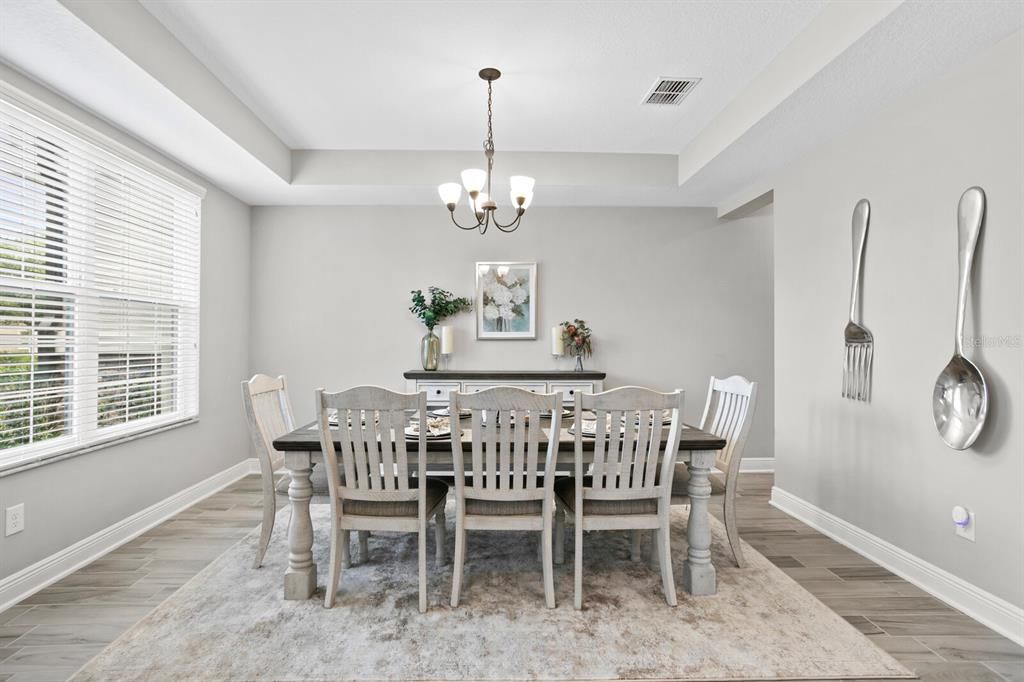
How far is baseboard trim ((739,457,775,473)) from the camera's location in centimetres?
500

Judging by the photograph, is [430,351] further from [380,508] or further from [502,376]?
[380,508]

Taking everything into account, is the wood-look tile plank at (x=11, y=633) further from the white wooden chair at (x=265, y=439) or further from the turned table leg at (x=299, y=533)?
the turned table leg at (x=299, y=533)

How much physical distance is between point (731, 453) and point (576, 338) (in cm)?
224

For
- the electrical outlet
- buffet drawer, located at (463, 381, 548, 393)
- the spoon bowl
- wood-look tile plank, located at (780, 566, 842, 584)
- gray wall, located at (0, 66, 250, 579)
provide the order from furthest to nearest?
buffet drawer, located at (463, 381, 548, 393) → wood-look tile plank, located at (780, 566, 842, 584) → gray wall, located at (0, 66, 250, 579) → the electrical outlet → the spoon bowl

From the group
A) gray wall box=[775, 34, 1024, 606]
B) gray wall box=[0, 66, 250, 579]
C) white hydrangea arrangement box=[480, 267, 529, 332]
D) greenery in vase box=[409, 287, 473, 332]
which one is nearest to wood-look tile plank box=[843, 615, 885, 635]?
gray wall box=[775, 34, 1024, 606]

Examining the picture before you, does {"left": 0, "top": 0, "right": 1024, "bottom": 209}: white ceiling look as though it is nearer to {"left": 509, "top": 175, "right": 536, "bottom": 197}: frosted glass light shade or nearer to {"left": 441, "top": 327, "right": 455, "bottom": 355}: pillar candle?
{"left": 509, "top": 175, "right": 536, "bottom": 197}: frosted glass light shade

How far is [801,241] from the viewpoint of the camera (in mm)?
3707

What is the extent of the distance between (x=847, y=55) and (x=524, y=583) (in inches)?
109

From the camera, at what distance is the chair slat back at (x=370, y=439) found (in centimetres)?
223

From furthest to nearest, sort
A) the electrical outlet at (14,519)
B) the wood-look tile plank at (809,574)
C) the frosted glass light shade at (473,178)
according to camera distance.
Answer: the frosted glass light shade at (473,178), the wood-look tile plank at (809,574), the electrical outlet at (14,519)

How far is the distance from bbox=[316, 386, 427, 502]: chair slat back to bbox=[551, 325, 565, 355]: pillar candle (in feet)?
8.69

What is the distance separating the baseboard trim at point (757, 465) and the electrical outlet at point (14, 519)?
501 cm

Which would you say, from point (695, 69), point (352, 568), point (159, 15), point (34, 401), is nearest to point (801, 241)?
point (695, 69)

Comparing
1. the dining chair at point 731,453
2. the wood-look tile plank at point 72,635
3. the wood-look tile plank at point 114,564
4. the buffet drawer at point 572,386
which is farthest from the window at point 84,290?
the dining chair at point 731,453
